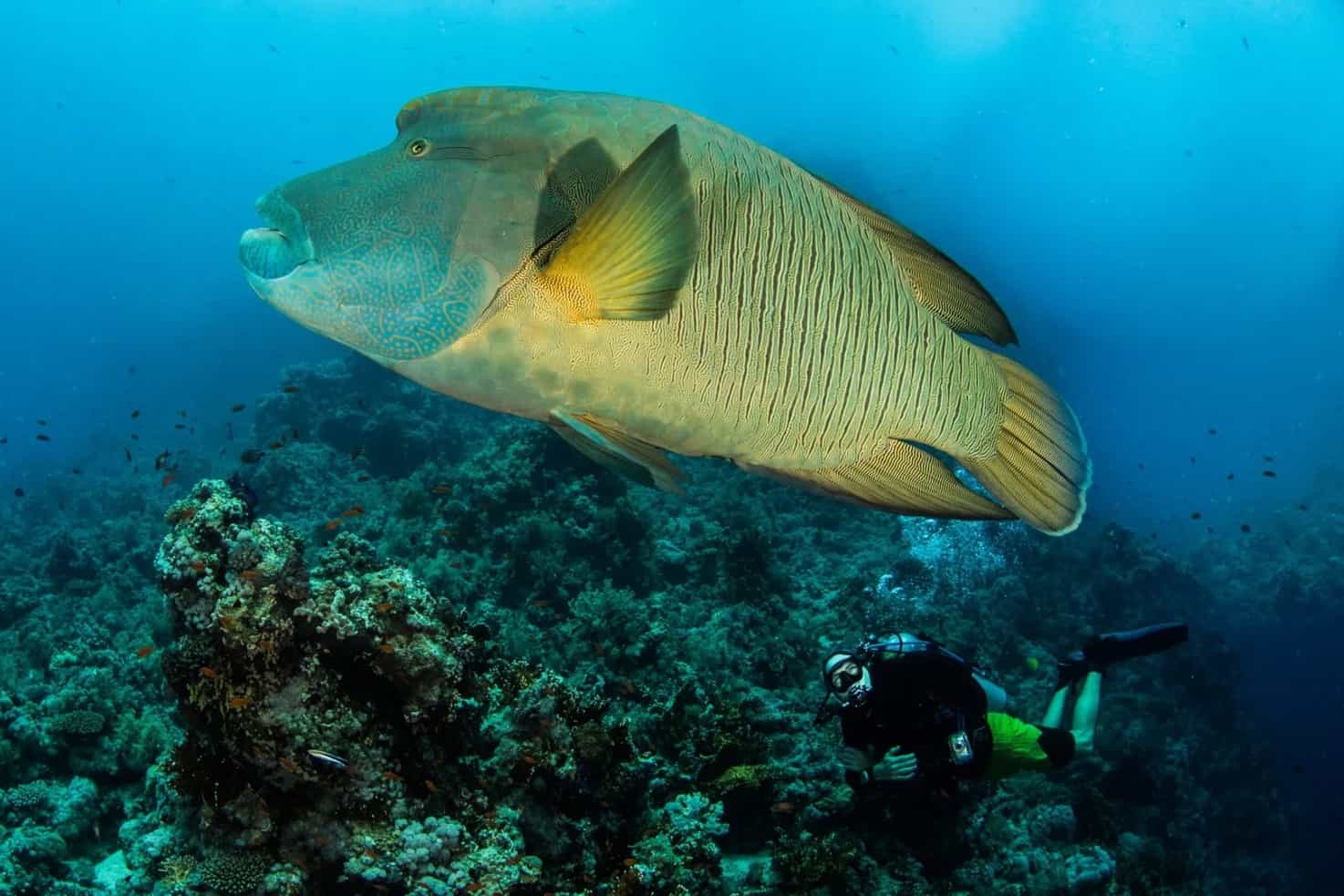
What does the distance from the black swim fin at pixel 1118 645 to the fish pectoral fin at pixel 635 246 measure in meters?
8.17

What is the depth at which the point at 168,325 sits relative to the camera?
229 ft

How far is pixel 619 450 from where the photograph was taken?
1507 mm

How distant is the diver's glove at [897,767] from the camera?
203 inches

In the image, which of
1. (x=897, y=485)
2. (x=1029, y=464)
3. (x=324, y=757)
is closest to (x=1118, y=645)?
(x=1029, y=464)

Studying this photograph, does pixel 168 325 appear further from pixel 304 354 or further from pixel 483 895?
pixel 483 895

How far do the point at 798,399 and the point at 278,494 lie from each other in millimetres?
16197

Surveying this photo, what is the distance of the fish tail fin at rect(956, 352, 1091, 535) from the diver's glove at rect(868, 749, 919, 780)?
4064mm

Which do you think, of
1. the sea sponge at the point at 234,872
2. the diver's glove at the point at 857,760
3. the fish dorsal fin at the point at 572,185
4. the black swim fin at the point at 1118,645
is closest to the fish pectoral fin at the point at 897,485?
the fish dorsal fin at the point at 572,185

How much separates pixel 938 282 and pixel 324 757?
2.87 metres

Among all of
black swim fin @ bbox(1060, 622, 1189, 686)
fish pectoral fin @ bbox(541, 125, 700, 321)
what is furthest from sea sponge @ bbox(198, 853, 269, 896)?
black swim fin @ bbox(1060, 622, 1189, 686)

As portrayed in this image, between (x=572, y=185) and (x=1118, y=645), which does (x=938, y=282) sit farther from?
(x=1118, y=645)

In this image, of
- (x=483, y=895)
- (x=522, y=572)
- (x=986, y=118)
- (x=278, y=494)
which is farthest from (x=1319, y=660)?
(x=986, y=118)

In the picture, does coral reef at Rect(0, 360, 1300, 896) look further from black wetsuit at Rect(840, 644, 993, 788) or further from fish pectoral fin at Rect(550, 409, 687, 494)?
fish pectoral fin at Rect(550, 409, 687, 494)

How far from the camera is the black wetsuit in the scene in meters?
5.32
